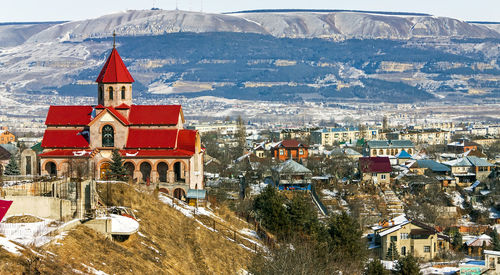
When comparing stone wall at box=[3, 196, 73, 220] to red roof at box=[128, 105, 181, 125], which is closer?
stone wall at box=[3, 196, 73, 220]

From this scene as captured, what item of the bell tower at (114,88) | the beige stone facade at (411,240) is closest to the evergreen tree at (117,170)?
the bell tower at (114,88)

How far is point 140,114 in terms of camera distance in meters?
46.7

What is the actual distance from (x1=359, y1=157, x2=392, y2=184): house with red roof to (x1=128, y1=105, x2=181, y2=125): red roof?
23034 millimetres

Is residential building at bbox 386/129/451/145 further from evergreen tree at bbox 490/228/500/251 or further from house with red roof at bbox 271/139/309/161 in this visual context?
evergreen tree at bbox 490/228/500/251

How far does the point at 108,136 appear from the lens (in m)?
45.7

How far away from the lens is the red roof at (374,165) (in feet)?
221

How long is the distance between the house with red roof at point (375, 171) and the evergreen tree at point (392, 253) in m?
21.0

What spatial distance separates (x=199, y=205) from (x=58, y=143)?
33.2ft

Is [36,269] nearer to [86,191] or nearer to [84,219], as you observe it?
[84,219]

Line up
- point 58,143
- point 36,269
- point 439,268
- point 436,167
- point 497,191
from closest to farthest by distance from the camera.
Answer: point 36,269 < point 439,268 < point 58,143 < point 497,191 < point 436,167

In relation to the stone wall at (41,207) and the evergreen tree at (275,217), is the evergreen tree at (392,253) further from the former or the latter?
the stone wall at (41,207)

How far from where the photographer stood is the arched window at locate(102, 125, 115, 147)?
45656 mm

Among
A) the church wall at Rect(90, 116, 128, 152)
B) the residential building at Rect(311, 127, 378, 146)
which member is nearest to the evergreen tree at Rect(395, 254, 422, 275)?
the church wall at Rect(90, 116, 128, 152)

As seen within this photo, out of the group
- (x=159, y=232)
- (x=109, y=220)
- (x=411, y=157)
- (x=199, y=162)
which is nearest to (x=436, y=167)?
(x=411, y=157)
